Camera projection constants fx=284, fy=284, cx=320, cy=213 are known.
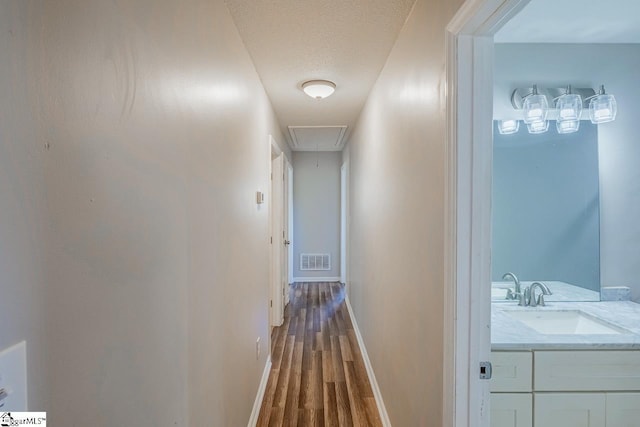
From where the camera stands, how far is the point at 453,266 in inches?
37.6

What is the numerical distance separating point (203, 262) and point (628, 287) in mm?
2483

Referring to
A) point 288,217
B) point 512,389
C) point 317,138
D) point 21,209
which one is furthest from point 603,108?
point 288,217

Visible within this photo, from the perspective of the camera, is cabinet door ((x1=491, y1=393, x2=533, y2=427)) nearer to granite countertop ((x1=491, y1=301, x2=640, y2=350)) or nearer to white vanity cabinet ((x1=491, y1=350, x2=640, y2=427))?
white vanity cabinet ((x1=491, y1=350, x2=640, y2=427))

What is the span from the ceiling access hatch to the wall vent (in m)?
2.03

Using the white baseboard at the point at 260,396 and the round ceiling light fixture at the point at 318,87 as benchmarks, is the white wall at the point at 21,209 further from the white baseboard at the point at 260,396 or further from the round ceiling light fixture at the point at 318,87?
the round ceiling light fixture at the point at 318,87

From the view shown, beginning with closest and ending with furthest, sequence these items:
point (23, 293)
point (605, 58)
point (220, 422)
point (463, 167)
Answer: point (23, 293) < point (463, 167) < point (220, 422) < point (605, 58)

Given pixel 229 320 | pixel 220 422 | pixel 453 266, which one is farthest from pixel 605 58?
pixel 220 422

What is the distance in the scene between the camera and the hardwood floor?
78.5 inches

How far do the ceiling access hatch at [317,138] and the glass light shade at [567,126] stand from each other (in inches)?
90.5

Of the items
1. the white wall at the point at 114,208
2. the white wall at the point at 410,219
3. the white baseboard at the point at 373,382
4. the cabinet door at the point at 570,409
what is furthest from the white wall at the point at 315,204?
the cabinet door at the point at 570,409

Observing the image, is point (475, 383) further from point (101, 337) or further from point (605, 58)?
point (605, 58)

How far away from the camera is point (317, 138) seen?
4.33 metres

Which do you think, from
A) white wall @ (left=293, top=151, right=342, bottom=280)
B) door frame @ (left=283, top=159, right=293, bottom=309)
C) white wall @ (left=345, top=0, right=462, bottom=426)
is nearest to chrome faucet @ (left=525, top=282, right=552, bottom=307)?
white wall @ (left=345, top=0, right=462, bottom=426)

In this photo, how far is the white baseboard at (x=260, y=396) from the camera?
1.86 meters
